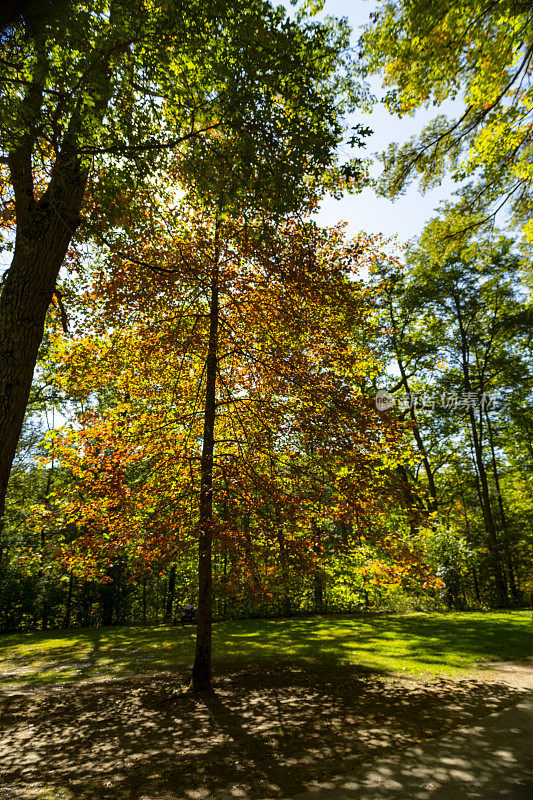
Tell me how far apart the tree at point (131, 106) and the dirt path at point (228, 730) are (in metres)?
3.36

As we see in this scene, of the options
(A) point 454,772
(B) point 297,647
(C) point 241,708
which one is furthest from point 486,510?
(A) point 454,772

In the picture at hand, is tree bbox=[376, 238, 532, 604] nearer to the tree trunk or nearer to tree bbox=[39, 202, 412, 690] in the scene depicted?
tree bbox=[39, 202, 412, 690]

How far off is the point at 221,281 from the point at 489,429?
2064 cm

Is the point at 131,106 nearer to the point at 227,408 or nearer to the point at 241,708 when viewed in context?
the point at 227,408

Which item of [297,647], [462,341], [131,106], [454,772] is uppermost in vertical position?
[462,341]

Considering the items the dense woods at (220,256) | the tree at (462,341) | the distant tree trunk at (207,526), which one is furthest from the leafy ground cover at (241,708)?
the tree at (462,341)

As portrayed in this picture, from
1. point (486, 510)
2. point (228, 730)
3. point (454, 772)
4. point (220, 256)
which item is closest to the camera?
point (454, 772)

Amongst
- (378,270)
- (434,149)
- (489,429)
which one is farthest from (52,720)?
(489,429)

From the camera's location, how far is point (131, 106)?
4.98 metres

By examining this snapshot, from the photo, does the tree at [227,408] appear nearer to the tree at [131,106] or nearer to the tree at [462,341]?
the tree at [131,106]

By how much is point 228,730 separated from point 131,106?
8.27 metres

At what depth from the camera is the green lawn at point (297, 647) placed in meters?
8.94

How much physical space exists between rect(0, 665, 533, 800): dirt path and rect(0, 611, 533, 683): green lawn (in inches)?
36.9

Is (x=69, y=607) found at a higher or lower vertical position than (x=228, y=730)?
lower
